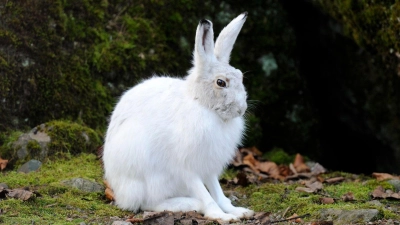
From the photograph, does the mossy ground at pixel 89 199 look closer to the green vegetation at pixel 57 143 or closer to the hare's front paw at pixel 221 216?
the green vegetation at pixel 57 143

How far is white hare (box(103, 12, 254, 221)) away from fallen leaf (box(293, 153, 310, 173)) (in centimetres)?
248

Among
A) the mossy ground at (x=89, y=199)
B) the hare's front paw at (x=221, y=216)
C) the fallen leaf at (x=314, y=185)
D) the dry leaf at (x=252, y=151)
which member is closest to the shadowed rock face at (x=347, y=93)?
the dry leaf at (x=252, y=151)

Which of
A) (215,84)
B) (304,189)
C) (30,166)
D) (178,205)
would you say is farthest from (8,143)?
(304,189)

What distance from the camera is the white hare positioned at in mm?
5164

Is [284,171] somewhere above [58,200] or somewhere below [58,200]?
above

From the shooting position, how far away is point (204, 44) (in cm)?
516

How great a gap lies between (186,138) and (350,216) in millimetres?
1418

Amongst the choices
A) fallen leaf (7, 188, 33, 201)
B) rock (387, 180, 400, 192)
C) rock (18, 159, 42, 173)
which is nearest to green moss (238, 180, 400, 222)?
rock (387, 180, 400, 192)

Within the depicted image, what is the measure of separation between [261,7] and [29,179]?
4.29m

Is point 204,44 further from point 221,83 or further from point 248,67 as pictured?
point 248,67

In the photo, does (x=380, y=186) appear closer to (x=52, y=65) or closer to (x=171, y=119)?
(x=171, y=119)

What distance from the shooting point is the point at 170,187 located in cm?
537

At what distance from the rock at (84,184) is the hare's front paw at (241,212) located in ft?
4.71

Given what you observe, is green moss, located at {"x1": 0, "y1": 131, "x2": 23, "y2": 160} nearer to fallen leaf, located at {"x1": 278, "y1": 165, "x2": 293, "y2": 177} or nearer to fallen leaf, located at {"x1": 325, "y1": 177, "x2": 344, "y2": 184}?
fallen leaf, located at {"x1": 278, "y1": 165, "x2": 293, "y2": 177}
